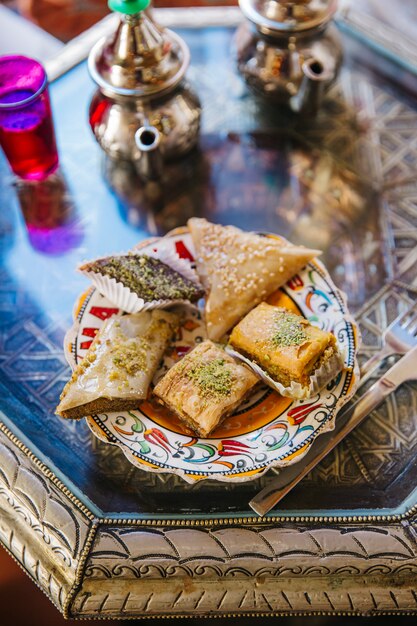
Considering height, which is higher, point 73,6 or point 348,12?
point 348,12

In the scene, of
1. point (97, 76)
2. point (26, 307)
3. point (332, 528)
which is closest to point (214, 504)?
point (332, 528)

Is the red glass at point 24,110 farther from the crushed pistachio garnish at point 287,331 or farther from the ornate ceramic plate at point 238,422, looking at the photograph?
the crushed pistachio garnish at point 287,331

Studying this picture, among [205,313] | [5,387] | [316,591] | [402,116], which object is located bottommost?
[5,387]

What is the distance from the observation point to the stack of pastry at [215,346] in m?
1.44

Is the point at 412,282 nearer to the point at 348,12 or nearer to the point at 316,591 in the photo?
the point at 316,591

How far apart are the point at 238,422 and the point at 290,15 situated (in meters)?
1.08

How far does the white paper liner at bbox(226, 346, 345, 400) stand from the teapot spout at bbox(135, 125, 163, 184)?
2.02ft

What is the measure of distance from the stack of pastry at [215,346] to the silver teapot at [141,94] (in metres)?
0.34

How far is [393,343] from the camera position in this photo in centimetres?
162

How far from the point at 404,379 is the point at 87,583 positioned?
0.80 m

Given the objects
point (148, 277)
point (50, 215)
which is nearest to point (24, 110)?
point (50, 215)

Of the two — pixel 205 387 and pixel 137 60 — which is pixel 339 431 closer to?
pixel 205 387

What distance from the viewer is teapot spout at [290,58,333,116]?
6.06 feet

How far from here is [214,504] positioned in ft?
4.78
